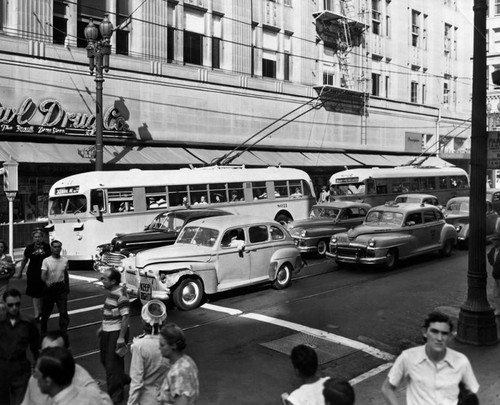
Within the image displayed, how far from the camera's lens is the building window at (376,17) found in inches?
1492

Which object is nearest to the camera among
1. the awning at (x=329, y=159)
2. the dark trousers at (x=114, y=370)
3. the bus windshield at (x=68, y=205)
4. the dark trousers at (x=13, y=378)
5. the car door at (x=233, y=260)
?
the dark trousers at (x=13, y=378)

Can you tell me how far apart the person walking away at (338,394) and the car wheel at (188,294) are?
707 centimetres

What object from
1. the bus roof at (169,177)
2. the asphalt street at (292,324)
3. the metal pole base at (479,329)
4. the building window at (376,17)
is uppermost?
the building window at (376,17)

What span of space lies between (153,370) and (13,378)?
151cm

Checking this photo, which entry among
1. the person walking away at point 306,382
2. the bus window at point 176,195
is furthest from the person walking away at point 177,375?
the bus window at point 176,195

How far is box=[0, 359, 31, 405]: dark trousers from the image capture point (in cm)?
516

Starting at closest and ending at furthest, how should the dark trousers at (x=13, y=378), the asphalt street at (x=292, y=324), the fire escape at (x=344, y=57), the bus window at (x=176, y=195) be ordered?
the dark trousers at (x=13, y=378) → the asphalt street at (x=292, y=324) → the bus window at (x=176, y=195) → the fire escape at (x=344, y=57)

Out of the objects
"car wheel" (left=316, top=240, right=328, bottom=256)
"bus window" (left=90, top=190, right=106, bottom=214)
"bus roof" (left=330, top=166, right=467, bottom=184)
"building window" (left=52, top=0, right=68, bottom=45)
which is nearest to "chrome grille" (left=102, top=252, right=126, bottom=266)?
"bus window" (left=90, top=190, right=106, bottom=214)

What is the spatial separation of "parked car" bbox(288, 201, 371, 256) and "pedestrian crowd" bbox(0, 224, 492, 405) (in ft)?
33.6

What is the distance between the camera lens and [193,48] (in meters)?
27.0

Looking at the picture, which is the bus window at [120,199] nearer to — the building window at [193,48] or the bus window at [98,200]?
the bus window at [98,200]

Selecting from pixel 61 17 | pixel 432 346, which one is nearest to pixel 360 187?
pixel 61 17

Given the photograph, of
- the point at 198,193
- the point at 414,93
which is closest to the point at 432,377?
the point at 198,193

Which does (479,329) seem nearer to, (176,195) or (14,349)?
(14,349)
